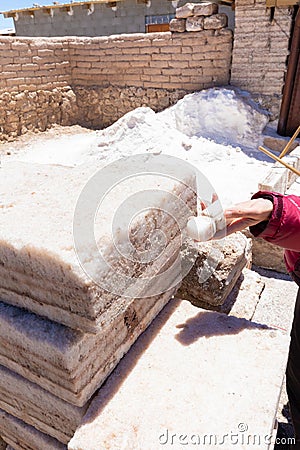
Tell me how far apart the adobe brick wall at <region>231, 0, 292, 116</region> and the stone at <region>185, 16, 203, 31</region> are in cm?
80

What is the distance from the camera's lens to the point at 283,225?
1427 millimetres

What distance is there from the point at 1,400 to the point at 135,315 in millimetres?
720

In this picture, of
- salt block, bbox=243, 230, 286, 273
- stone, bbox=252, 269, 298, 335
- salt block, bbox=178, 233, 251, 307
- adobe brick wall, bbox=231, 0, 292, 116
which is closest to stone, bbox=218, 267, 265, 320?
salt block, bbox=178, 233, 251, 307

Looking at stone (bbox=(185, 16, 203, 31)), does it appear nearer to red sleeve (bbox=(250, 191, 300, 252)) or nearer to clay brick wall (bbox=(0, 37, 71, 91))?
clay brick wall (bbox=(0, 37, 71, 91))

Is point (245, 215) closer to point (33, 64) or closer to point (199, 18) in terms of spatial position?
point (199, 18)

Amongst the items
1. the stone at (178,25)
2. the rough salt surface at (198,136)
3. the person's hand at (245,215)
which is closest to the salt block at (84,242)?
the person's hand at (245,215)

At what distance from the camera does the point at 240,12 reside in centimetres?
712

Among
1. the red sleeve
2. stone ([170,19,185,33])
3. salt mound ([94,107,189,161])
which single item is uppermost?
stone ([170,19,185,33])

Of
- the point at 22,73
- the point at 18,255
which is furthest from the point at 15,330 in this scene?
the point at 22,73

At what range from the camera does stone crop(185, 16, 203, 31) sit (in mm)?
7672

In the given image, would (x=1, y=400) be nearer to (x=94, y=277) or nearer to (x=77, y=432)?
(x=77, y=432)

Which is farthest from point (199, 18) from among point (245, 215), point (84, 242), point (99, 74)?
point (84, 242)

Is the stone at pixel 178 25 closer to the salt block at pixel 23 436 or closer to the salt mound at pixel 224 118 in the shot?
the salt mound at pixel 224 118

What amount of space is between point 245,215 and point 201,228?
215mm
